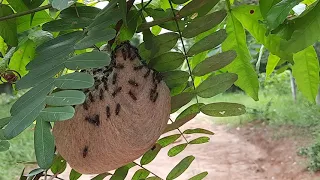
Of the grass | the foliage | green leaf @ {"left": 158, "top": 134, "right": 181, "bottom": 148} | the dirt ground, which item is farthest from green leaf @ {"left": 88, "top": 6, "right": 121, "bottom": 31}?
the grass

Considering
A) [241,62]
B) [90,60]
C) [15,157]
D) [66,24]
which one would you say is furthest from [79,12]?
[15,157]

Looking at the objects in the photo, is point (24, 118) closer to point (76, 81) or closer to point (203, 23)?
point (76, 81)

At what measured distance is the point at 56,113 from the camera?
30 cm

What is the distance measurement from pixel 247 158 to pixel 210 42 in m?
3.87

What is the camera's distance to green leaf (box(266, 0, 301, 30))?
1.40 ft

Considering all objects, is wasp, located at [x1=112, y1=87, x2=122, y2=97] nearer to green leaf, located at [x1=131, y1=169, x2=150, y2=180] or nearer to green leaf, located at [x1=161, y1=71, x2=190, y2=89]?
green leaf, located at [x1=161, y1=71, x2=190, y2=89]

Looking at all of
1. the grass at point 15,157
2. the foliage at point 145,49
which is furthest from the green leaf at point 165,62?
the grass at point 15,157

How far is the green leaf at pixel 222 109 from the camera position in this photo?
1.69ft

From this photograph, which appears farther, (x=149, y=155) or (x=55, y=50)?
(x=149, y=155)

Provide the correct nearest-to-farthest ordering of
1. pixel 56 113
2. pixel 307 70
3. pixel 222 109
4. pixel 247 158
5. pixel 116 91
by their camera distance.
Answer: pixel 56 113 → pixel 116 91 → pixel 222 109 → pixel 307 70 → pixel 247 158

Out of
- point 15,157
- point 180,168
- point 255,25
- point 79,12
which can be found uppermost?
point 79,12

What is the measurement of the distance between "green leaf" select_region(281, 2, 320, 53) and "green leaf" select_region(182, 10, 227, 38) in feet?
0.21

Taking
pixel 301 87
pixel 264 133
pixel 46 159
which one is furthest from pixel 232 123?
pixel 46 159

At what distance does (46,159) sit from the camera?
1.02 ft
